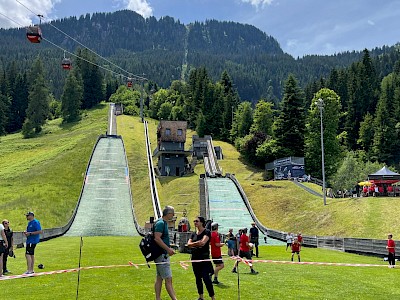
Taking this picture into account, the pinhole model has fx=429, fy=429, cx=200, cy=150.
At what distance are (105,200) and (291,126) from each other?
32.5m

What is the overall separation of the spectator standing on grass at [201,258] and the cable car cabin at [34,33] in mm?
16951

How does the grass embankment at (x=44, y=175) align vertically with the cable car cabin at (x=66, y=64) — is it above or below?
below

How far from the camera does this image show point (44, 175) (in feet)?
193

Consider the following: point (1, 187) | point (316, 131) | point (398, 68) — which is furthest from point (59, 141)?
point (398, 68)

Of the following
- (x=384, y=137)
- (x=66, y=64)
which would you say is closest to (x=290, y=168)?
(x=384, y=137)

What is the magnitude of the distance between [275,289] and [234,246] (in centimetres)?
633

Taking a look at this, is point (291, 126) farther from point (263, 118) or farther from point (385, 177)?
point (385, 177)

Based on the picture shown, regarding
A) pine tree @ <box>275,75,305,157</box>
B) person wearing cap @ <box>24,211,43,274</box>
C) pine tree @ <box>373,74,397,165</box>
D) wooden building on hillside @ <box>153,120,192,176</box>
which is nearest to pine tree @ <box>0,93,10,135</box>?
wooden building on hillside @ <box>153,120,192,176</box>

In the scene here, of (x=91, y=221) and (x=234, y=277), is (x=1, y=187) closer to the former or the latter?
(x=91, y=221)

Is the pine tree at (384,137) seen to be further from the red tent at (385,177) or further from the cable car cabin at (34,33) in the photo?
the cable car cabin at (34,33)

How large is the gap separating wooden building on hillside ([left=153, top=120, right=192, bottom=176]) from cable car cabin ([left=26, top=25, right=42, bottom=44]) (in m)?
46.4

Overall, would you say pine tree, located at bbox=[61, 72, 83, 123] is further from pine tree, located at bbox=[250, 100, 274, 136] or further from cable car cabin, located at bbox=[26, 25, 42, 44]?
cable car cabin, located at bbox=[26, 25, 42, 44]

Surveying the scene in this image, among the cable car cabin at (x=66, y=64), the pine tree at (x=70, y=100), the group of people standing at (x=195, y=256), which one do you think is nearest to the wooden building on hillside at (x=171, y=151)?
the cable car cabin at (x=66, y=64)

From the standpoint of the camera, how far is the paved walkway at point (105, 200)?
40688mm
